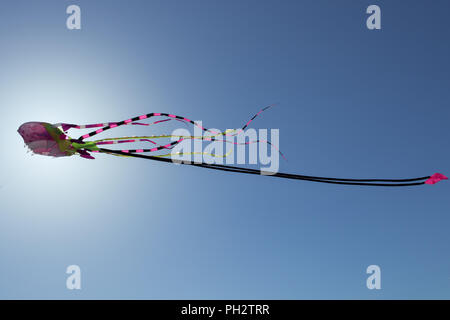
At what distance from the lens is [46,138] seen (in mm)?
4457

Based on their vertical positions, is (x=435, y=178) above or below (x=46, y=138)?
below

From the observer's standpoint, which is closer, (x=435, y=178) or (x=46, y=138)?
(x=435, y=178)

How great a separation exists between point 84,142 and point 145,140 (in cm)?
83

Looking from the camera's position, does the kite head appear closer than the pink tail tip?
No

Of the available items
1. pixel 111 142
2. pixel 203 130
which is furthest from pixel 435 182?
pixel 111 142

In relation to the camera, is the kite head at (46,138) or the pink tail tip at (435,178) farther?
the kite head at (46,138)

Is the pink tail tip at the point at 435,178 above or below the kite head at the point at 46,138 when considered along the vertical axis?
below

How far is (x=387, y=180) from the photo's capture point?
153 inches

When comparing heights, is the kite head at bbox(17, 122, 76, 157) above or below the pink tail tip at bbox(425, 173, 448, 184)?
Answer: above

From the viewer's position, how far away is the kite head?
14.5 ft

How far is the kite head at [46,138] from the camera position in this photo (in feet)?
14.5
